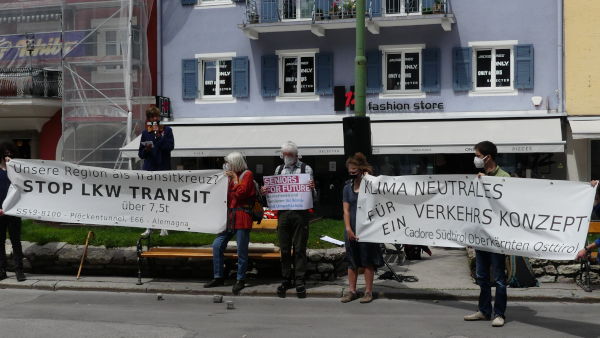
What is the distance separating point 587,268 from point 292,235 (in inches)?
157

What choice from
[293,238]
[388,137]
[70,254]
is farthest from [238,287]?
[388,137]

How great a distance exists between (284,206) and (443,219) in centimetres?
223

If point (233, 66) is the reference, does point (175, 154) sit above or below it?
below

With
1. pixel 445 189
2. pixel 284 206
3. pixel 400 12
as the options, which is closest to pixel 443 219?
pixel 445 189

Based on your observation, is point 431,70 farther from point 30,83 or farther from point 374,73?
point 30,83

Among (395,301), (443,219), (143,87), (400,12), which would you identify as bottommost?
(395,301)

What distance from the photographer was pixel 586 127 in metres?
21.4

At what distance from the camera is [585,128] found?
70.1 feet

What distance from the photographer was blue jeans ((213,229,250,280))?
10906mm

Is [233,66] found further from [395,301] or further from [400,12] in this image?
[395,301]

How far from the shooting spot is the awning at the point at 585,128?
21.1 metres

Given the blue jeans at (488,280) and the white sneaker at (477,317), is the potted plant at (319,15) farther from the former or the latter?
the white sneaker at (477,317)

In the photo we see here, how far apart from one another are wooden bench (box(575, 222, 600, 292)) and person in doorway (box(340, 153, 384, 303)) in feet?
9.29

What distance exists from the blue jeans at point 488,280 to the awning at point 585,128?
524 inches
